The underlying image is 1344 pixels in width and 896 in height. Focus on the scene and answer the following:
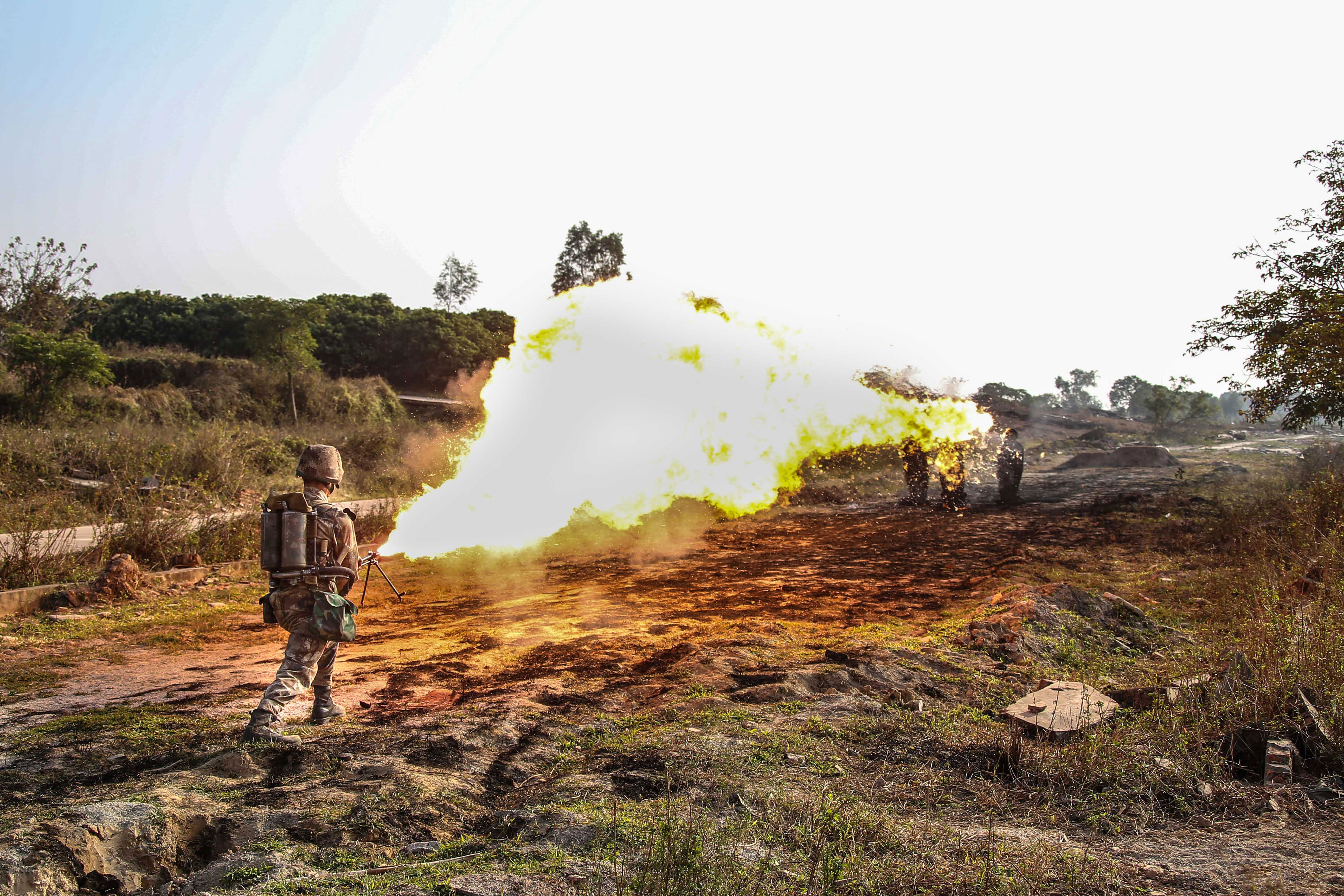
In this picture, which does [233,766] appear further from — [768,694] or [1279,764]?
[1279,764]

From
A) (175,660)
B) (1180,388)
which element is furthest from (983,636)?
(1180,388)

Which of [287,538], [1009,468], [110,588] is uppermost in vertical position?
[287,538]

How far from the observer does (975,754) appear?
465 cm

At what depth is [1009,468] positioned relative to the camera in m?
20.1

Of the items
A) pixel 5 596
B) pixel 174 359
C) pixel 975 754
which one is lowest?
pixel 975 754

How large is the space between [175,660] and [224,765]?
3.58 metres

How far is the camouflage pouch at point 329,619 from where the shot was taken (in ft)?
16.9

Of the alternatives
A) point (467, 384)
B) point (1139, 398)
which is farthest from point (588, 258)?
point (1139, 398)

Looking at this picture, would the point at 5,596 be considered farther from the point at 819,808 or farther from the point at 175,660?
the point at 819,808

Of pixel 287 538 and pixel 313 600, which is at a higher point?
pixel 287 538

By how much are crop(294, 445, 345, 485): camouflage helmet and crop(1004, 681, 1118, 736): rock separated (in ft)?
16.3

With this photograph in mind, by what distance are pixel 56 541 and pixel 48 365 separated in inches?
562

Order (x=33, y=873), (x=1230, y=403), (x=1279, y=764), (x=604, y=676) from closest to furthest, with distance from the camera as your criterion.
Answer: (x=33, y=873) → (x=1279, y=764) → (x=604, y=676) → (x=1230, y=403)

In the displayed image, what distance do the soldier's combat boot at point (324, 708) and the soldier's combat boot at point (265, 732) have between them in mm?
415
